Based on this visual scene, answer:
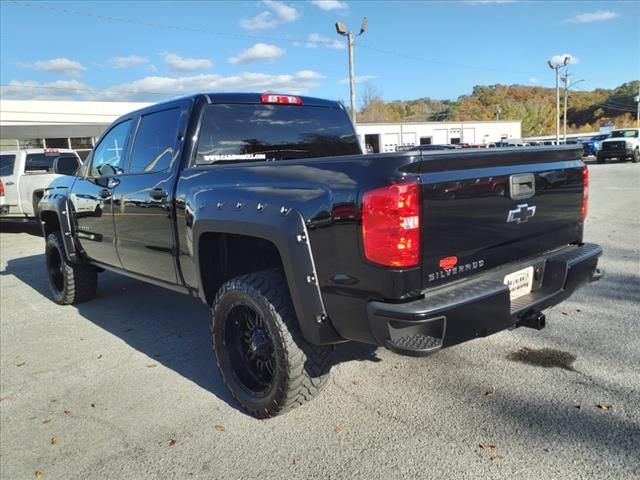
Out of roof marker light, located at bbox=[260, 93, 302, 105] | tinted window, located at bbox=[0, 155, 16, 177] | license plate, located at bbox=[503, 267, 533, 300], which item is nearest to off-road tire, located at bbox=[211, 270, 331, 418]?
license plate, located at bbox=[503, 267, 533, 300]

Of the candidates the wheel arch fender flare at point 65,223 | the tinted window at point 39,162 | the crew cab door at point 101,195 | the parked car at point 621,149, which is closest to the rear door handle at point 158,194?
the crew cab door at point 101,195

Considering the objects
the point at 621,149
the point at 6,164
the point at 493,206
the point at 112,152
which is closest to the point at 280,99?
the point at 112,152

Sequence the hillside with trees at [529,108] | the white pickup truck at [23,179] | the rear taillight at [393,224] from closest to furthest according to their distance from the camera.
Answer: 1. the rear taillight at [393,224]
2. the white pickup truck at [23,179]
3. the hillside with trees at [529,108]

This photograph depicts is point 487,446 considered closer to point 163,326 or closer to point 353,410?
point 353,410

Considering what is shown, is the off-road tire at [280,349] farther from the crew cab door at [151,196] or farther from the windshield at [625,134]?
the windshield at [625,134]

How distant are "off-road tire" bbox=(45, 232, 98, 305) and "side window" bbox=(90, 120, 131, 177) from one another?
124 centimetres

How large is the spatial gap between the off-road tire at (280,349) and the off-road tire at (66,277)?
10.6 feet

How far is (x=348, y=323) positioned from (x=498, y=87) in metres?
114

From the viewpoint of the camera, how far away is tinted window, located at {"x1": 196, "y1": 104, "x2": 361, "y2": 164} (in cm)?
375

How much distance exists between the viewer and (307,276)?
265 cm

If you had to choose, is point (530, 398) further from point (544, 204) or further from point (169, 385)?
point (169, 385)

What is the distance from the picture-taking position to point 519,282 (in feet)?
9.54

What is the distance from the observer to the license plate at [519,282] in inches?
111

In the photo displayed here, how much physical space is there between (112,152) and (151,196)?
1.20m
